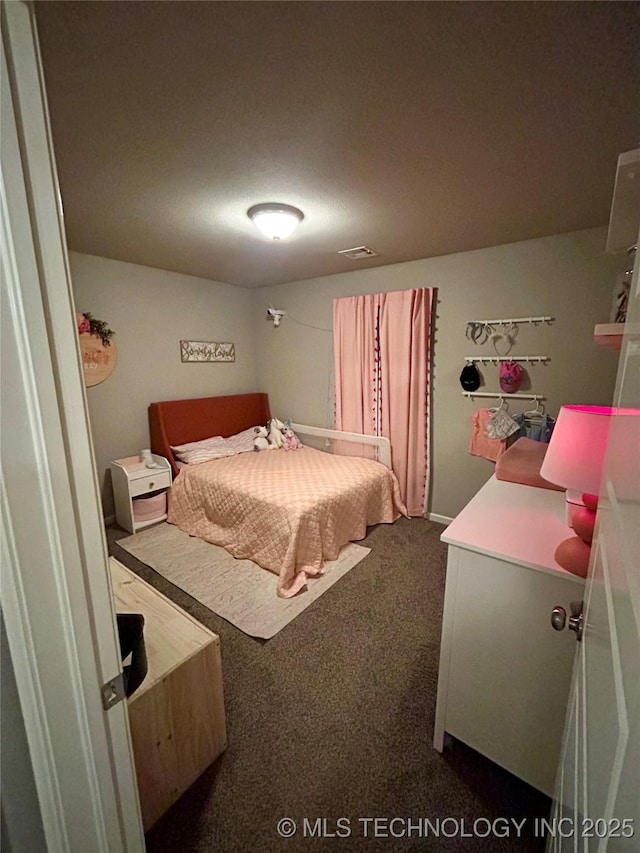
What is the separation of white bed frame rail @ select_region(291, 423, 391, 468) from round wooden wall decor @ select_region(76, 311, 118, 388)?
1.95 meters

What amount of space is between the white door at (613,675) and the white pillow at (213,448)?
313 centimetres

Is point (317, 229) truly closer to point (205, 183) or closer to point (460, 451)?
point (205, 183)

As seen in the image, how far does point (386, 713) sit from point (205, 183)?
2548 millimetres

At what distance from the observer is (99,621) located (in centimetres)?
63

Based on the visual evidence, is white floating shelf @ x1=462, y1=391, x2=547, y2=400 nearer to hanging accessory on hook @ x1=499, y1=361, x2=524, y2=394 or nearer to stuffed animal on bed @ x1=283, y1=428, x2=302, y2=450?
hanging accessory on hook @ x1=499, y1=361, x2=524, y2=394

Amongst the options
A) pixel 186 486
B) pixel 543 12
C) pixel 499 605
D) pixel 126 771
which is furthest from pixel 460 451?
pixel 126 771

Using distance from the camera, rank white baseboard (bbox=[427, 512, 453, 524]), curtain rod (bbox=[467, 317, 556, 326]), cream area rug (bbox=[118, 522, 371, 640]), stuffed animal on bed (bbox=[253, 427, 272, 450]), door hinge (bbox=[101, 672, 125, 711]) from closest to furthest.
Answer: door hinge (bbox=[101, 672, 125, 711]) → cream area rug (bbox=[118, 522, 371, 640]) → curtain rod (bbox=[467, 317, 556, 326]) → white baseboard (bbox=[427, 512, 453, 524]) → stuffed animal on bed (bbox=[253, 427, 272, 450])

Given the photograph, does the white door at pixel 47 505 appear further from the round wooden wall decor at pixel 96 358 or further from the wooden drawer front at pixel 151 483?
the round wooden wall decor at pixel 96 358

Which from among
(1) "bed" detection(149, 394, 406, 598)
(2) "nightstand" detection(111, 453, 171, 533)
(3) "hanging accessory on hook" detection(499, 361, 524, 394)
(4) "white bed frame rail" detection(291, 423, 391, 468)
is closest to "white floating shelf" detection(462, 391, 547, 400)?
(3) "hanging accessory on hook" detection(499, 361, 524, 394)

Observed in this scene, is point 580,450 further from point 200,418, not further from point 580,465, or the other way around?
point 200,418

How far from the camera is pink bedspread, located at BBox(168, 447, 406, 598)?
2385 millimetres

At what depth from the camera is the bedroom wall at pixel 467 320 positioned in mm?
2402

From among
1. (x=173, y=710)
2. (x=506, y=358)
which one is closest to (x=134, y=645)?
(x=173, y=710)

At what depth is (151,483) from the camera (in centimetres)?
312
